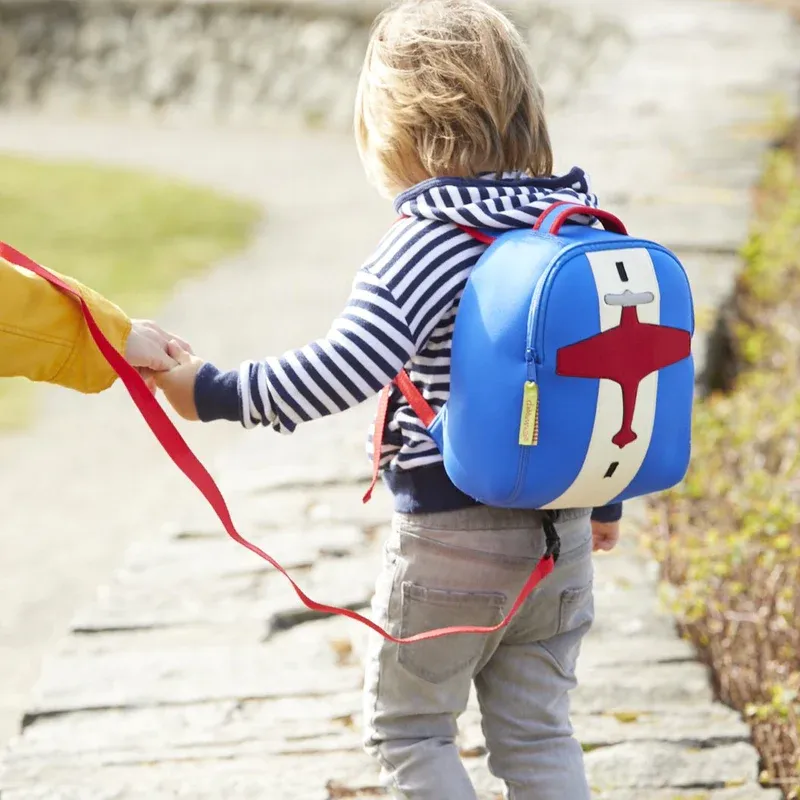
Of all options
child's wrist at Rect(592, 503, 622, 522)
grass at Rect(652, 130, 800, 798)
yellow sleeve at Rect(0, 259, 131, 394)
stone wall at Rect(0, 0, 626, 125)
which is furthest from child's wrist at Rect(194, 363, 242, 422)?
stone wall at Rect(0, 0, 626, 125)

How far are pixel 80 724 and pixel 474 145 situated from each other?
144 centimetres

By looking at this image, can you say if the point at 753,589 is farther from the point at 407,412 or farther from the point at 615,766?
the point at 407,412

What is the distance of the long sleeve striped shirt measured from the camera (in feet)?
6.31

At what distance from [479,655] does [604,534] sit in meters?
0.41

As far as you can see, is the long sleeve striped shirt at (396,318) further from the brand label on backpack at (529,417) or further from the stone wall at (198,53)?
the stone wall at (198,53)

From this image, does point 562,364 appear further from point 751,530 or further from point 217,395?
point 751,530

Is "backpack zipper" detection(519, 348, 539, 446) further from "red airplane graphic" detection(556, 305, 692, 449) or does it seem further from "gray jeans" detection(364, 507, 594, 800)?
"gray jeans" detection(364, 507, 594, 800)

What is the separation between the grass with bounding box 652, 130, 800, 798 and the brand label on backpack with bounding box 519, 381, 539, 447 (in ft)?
3.21

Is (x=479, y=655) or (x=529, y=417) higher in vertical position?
(x=529, y=417)

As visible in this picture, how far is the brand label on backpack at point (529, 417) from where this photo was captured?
1859 mm

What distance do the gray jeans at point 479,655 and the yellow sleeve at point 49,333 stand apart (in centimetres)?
54

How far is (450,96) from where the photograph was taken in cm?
199

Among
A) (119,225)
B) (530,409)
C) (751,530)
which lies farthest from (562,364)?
(119,225)

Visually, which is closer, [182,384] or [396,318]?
[396,318]
